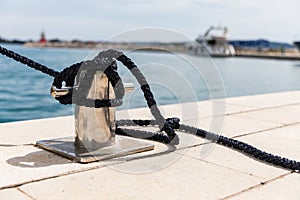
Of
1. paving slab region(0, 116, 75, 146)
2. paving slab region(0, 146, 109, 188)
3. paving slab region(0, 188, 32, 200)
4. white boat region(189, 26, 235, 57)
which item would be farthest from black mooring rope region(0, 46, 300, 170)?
white boat region(189, 26, 235, 57)

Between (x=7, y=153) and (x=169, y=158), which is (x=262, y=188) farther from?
Result: (x=7, y=153)

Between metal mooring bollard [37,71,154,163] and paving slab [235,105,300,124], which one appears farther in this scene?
paving slab [235,105,300,124]

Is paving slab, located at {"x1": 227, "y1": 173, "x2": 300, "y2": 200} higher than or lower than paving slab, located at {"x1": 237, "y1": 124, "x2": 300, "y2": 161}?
lower

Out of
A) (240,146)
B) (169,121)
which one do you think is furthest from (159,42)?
(240,146)

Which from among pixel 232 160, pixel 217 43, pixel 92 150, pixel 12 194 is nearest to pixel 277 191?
pixel 232 160

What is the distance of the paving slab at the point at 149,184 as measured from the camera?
5.77 ft

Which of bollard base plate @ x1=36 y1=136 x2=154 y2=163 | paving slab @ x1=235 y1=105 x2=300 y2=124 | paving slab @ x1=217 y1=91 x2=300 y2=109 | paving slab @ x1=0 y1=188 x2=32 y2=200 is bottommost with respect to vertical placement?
paving slab @ x1=0 y1=188 x2=32 y2=200

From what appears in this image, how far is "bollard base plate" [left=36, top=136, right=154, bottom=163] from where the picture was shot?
89.0 inches

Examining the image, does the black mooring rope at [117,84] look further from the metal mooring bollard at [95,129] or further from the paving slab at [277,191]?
the paving slab at [277,191]

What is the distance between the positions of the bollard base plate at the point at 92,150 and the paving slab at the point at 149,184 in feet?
0.64

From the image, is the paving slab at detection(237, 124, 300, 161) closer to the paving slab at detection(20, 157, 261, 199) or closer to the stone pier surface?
the stone pier surface

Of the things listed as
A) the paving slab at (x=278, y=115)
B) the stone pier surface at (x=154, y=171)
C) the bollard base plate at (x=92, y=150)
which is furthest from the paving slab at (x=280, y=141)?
the bollard base plate at (x=92, y=150)

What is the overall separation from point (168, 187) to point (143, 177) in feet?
0.58

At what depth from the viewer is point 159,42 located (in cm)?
262
